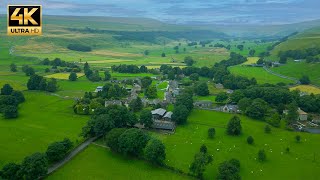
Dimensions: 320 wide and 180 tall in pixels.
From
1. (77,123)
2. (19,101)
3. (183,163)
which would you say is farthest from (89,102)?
(183,163)

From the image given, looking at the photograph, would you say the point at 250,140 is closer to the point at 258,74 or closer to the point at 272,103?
the point at 272,103

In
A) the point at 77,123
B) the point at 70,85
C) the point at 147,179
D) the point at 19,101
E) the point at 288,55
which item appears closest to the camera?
the point at 147,179

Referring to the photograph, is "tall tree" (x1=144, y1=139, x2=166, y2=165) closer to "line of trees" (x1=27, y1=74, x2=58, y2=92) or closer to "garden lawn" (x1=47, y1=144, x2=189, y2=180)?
"garden lawn" (x1=47, y1=144, x2=189, y2=180)

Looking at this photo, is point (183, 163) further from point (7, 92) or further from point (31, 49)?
point (31, 49)

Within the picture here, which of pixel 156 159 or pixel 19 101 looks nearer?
pixel 156 159

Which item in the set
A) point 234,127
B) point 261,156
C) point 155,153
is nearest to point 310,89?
point 234,127

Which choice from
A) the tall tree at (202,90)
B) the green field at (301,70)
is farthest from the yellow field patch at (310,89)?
the tall tree at (202,90)
